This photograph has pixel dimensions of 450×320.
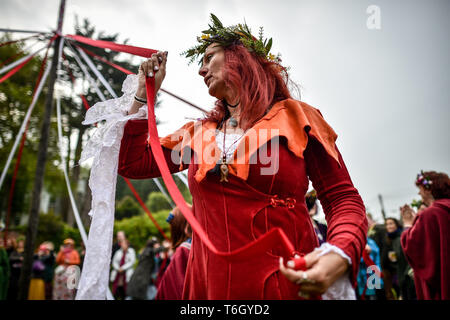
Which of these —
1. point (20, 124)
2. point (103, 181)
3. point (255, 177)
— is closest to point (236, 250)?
point (255, 177)

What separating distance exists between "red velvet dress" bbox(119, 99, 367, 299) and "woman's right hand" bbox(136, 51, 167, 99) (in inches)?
5.7

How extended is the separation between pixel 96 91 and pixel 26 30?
180cm

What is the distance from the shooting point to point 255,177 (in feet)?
3.84

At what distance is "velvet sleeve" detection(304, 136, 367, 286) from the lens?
3.21 feet

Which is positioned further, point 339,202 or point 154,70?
point 154,70

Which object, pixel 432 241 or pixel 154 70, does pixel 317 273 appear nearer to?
pixel 154 70

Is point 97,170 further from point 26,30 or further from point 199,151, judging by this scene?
point 26,30

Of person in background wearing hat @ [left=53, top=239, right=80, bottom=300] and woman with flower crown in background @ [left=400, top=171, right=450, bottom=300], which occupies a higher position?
woman with flower crown in background @ [left=400, top=171, right=450, bottom=300]

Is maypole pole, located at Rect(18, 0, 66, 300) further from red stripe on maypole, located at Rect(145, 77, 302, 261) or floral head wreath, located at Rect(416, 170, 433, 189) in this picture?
floral head wreath, located at Rect(416, 170, 433, 189)

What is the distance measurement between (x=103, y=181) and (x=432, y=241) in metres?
3.50

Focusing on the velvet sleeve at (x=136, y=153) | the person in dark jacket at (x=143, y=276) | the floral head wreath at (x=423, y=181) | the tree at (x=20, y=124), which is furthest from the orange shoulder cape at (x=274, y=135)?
the tree at (x=20, y=124)

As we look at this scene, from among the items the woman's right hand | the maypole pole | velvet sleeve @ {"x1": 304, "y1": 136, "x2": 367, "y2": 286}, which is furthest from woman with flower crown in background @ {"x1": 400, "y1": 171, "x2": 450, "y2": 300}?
the maypole pole

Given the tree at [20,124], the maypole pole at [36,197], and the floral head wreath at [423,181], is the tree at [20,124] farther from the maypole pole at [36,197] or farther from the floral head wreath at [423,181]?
the floral head wreath at [423,181]

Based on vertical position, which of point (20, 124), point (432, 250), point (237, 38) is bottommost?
point (432, 250)
